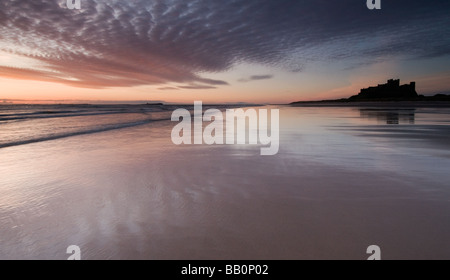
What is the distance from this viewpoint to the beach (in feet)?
6.87

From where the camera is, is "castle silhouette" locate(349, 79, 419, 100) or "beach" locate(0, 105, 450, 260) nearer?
"beach" locate(0, 105, 450, 260)

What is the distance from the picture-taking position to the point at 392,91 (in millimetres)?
80750

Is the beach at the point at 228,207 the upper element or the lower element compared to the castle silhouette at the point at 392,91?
lower

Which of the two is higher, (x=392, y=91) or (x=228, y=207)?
(x=392, y=91)

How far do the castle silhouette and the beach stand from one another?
8777cm

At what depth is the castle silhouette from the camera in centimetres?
7669

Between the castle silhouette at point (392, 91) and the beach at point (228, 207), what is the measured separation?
8777 centimetres

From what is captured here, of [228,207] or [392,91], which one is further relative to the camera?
[392,91]

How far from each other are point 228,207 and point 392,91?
101 m

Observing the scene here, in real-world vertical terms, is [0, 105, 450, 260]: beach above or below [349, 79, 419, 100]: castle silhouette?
below

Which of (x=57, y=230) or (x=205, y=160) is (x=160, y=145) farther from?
(x=57, y=230)

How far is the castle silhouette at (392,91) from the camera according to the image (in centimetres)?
7669

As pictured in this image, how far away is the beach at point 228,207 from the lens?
82.4 inches

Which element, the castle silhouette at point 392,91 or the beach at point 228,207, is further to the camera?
the castle silhouette at point 392,91
